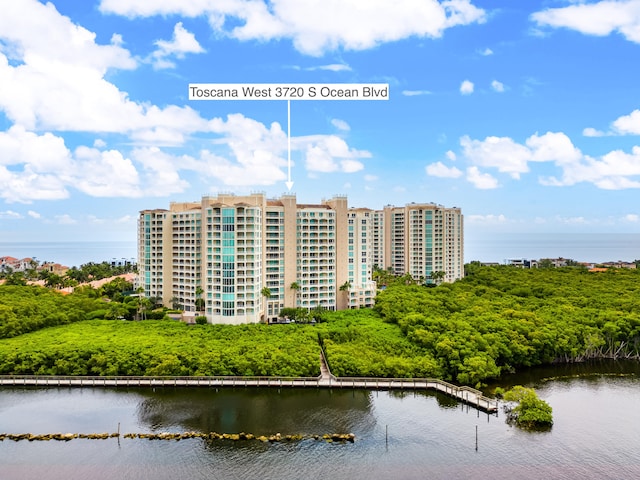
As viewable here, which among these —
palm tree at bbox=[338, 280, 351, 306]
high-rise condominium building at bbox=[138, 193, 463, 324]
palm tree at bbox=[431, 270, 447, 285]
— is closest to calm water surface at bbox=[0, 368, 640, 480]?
high-rise condominium building at bbox=[138, 193, 463, 324]

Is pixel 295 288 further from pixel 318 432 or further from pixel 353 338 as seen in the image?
pixel 318 432

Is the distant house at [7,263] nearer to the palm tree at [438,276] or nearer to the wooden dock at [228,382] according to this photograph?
the palm tree at [438,276]

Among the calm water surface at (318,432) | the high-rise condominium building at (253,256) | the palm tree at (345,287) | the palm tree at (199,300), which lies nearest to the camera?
the calm water surface at (318,432)

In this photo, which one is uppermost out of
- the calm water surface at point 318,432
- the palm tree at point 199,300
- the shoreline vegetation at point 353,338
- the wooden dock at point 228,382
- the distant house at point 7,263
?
the distant house at point 7,263

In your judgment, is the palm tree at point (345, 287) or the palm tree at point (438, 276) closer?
the palm tree at point (345, 287)

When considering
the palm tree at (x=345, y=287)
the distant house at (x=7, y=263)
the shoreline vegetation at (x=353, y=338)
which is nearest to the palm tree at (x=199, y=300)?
the shoreline vegetation at (x=353, y=338)

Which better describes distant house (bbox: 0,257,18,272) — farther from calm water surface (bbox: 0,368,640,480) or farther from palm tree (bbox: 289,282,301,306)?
calm water surface (bbox: 0,368,640,480)

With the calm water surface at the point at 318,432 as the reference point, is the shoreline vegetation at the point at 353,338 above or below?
above
